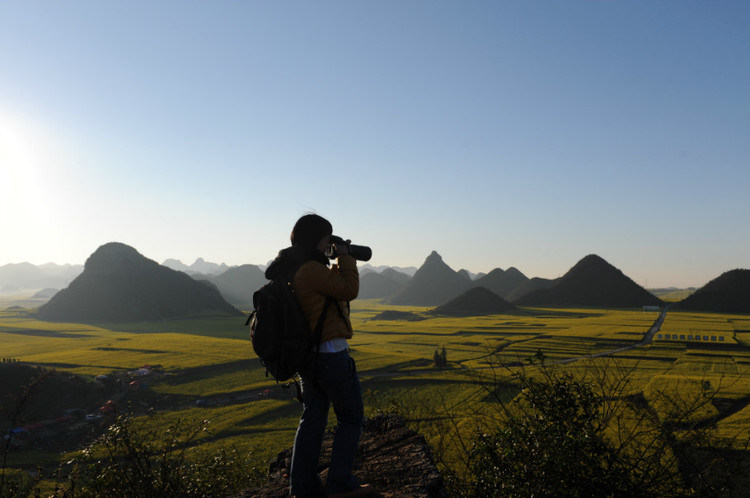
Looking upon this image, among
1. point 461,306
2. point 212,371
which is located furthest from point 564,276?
point 212,371

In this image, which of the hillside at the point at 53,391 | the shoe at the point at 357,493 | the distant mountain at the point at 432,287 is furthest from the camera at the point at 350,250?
the distant mountain at the point at 432,287

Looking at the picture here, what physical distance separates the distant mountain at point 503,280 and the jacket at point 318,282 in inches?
5753

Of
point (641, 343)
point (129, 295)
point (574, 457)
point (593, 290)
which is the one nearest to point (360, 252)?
point (574, 457)

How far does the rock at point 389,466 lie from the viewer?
12.2 ft

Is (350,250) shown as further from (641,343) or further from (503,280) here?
(503,280)

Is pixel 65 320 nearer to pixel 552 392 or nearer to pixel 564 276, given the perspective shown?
pixel 552 392

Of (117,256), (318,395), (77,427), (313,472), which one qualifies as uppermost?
(117,256)

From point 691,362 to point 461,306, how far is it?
204 ft

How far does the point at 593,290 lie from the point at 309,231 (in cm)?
11425

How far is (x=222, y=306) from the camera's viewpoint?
92438 millimetres

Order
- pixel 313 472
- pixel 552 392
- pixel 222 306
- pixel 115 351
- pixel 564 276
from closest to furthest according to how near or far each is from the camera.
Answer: pixel 313 472 → pixel 552 392 → pixel 115 351 → pixel 222 306 → pixel 564 276

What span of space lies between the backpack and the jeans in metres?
0.24

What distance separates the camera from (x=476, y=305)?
94500mm

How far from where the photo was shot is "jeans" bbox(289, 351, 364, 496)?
327 cm
